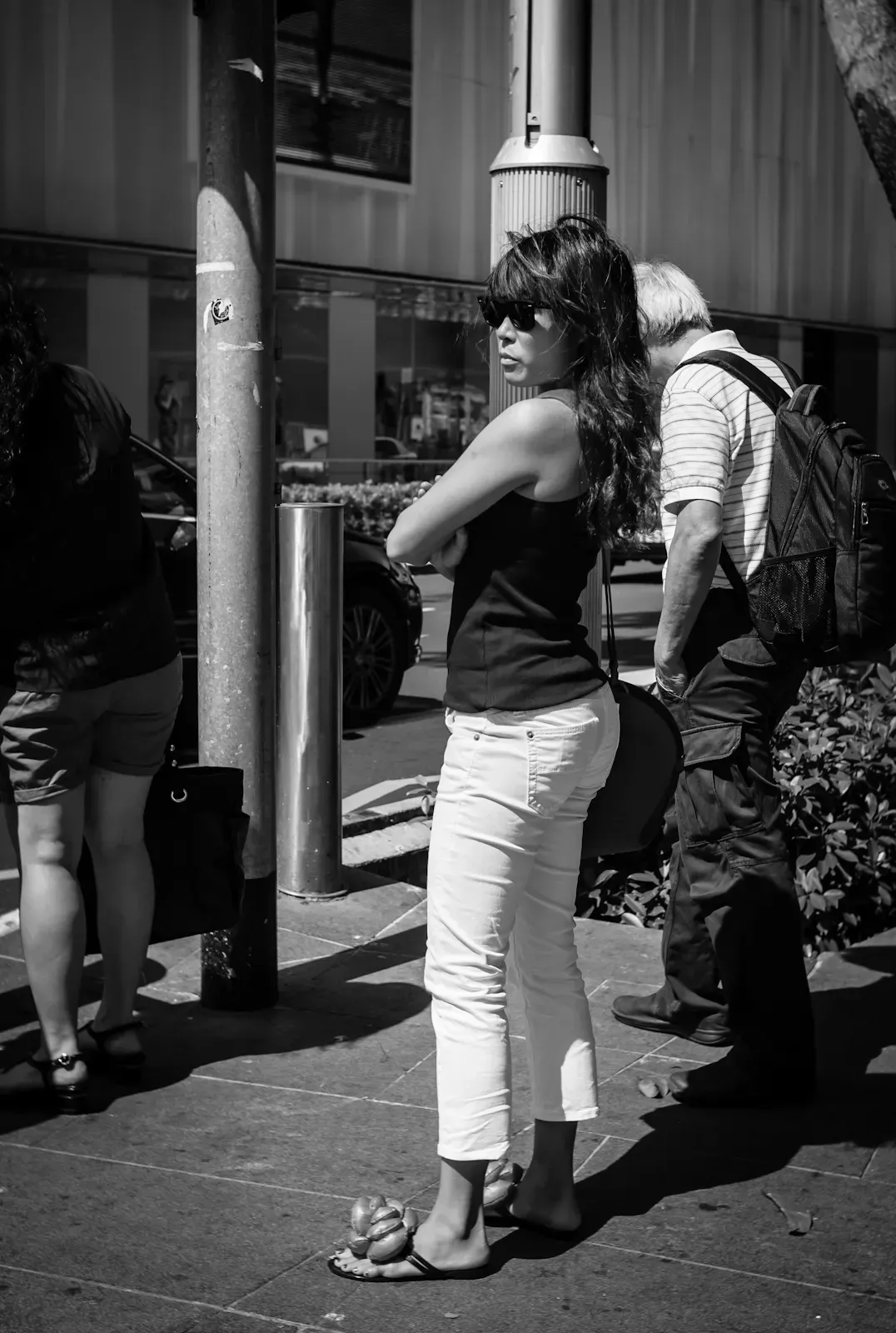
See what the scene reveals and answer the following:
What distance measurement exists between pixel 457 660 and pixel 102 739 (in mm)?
1170

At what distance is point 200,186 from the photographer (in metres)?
4.45

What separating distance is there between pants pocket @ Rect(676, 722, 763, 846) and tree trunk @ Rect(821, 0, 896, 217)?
284 centimetres

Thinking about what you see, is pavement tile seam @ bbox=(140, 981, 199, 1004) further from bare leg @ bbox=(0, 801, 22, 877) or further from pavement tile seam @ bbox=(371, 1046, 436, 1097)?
bare leg @ bbox=(0, 801, 22, 877)

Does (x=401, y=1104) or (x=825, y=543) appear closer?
(x=825, y=543)

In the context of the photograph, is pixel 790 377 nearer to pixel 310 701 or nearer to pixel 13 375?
pixel 13 375

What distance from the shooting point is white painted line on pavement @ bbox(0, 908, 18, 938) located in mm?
5203

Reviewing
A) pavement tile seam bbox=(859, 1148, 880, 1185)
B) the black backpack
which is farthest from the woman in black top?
pavement tile seam bbox=(859, 1148, 880, 1185)

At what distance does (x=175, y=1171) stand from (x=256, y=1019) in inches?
38.2

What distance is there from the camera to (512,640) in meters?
3.08

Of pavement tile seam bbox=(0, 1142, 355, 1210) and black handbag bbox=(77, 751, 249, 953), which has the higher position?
black handbag bbox=(77, 751, 249, 953)

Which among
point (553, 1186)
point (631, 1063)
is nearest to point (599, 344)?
point (553, 1186)

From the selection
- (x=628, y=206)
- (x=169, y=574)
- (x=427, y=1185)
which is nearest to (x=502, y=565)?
(x=427, y=1185)

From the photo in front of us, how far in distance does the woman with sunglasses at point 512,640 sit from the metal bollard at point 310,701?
2.36 metres

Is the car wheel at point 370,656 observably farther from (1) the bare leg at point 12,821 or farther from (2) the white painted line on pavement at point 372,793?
(1) the bare leg at point 12,821
